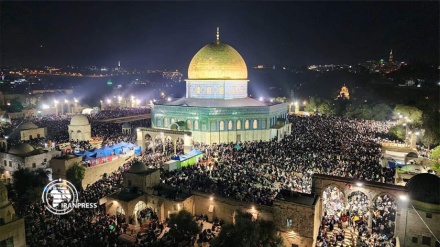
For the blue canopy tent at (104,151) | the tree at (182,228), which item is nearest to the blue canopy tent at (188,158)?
the blue canopy tent at (104,151)

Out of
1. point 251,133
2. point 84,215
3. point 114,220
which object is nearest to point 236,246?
point 114,220

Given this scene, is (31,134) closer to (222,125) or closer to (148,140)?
(148,140)

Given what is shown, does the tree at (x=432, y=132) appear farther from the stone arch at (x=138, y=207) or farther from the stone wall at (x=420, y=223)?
the stone arch at (x=138, y=207)

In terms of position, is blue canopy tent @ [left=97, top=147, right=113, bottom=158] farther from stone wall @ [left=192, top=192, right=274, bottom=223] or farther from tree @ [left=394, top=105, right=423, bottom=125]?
tree @ [left=394, top=105, right=423, bottom=125]

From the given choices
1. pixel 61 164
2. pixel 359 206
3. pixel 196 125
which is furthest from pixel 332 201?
pixel 196 125

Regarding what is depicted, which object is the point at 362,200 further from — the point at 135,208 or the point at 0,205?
the point at 0,205

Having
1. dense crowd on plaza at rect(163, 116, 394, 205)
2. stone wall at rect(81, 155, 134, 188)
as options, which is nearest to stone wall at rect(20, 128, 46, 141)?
stone wall at rect(81, 155, 134, 188)
